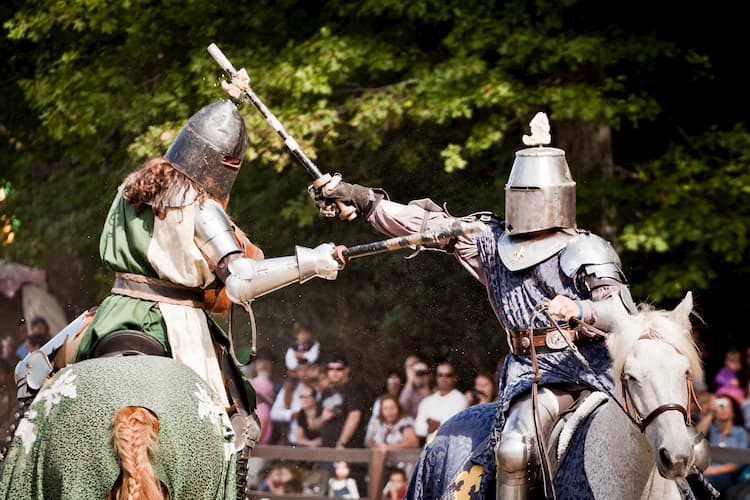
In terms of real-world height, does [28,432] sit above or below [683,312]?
above

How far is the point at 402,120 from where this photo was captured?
33.7ft

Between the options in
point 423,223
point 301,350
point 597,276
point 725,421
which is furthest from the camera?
point 301,350

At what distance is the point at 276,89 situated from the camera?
1028cm

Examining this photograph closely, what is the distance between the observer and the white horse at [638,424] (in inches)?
171

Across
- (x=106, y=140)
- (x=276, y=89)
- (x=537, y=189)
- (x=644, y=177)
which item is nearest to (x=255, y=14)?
(x=276, y=89)

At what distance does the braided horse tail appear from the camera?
376cm

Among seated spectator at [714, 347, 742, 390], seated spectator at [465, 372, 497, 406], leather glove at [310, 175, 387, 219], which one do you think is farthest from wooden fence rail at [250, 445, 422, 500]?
leather glove at [310, 175, 387, 219]

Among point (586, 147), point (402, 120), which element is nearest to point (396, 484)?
point (402, 120)

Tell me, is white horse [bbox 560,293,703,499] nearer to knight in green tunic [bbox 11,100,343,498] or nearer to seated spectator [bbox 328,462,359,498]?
knight in green tunic [bbox 11,100,343,498]

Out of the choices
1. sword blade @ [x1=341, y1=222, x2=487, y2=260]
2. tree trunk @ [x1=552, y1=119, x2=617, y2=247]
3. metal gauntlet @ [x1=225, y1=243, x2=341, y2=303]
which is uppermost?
metal gauntlet @ [x1=225, y1=243, x2=341, y2=303]

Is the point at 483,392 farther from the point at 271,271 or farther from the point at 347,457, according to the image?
the point at 271,271

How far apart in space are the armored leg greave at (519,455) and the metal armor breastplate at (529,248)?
1.95 ft

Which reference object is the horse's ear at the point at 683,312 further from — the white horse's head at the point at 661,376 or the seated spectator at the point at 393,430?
the seated spectator at the point at 393,430

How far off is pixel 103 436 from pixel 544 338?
197cm
